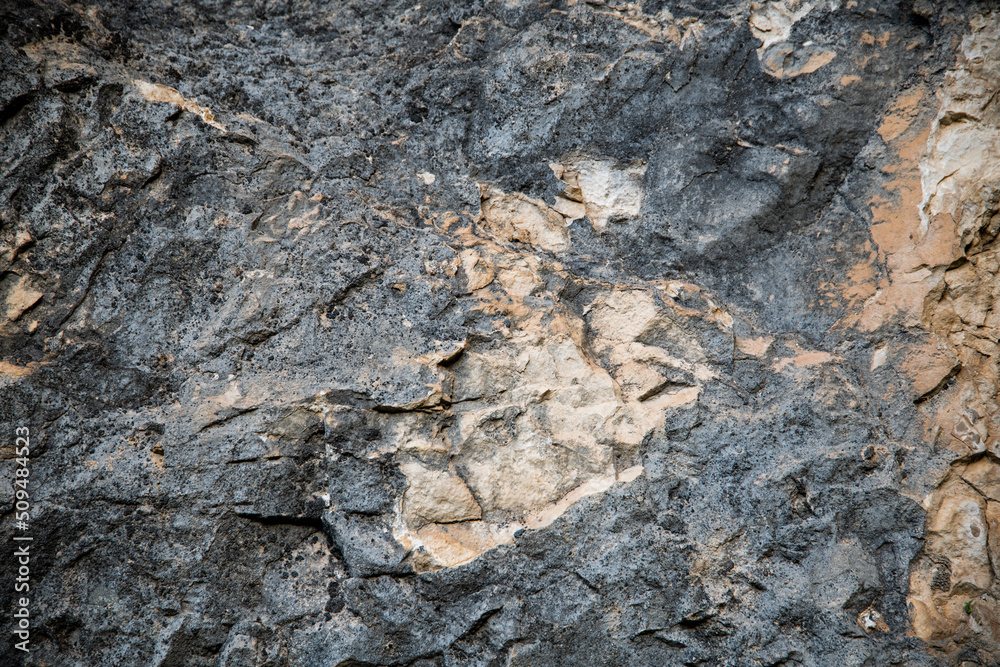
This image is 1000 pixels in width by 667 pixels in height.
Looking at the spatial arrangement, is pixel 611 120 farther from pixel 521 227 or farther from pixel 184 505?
pixel 184 505

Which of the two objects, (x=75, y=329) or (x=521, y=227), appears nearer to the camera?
(x=75, y=329)

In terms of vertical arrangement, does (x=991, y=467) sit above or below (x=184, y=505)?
below

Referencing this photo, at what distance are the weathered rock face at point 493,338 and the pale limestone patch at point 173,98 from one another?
1 cm

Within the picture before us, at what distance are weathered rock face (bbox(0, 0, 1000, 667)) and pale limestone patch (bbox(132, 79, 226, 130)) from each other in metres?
0.01

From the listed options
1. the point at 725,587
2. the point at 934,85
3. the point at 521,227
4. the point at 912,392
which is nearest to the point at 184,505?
the point at 521,227

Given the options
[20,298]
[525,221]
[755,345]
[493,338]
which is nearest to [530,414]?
[493,338]

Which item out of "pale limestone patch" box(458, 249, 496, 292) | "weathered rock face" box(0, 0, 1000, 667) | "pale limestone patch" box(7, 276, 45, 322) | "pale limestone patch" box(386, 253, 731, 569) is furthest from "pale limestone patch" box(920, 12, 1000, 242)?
"pale limestone patch" box(7, 276, 45, 322)

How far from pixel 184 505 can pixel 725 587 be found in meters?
1.50

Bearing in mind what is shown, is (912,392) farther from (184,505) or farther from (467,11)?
(184,505)

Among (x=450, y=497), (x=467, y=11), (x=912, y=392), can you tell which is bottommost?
(x=912, y=392)

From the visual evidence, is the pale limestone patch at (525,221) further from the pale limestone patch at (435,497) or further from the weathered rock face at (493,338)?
the pale limestone patch at (435,497)

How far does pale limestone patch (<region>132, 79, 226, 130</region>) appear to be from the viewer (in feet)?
5.62

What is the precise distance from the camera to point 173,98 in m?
1.73

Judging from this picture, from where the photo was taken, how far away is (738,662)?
1.71m
